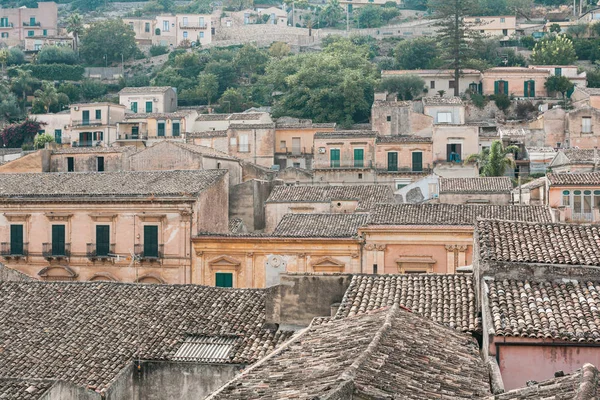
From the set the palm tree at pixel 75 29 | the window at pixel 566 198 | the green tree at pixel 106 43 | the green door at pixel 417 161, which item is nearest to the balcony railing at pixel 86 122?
the green door at pixel 417 161

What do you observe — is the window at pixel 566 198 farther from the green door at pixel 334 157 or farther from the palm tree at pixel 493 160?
the green door at pixel 334 157

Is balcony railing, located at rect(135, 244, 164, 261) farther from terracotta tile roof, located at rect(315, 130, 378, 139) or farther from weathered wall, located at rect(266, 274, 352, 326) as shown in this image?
terracotta tile roof, located at rect(315, 130, 378, 139)

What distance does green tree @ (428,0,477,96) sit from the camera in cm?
8888

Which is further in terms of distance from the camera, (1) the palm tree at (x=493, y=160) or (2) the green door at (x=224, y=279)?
(1) the palm tree at (x=493, y=160)

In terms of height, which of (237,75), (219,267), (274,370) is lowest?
(219,267)

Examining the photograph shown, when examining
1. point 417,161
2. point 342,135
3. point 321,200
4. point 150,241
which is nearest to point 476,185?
Result: point 321,200

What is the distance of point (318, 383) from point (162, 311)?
11.9 m

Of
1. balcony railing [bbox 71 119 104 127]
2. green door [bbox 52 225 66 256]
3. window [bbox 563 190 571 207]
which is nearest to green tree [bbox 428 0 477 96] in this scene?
balcony railing [bbox 71 119 104 127]

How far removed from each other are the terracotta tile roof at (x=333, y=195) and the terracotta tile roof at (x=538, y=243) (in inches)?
1065

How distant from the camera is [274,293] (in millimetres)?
22531

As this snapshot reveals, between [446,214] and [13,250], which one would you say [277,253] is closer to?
[446,214]

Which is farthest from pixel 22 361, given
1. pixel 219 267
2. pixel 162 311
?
pixel 219 267

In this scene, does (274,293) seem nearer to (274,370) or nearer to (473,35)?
(274,370)

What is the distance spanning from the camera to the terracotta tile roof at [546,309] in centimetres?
1648
